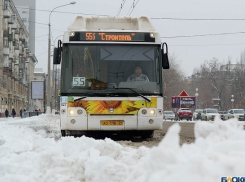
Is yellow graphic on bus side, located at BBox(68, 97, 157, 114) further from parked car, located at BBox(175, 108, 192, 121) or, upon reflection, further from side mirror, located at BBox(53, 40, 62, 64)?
parked car, located at BBox(175, 108, 192, 121)

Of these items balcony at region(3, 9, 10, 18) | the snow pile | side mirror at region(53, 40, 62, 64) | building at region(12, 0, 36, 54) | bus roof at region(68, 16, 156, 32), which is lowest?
the snow pile

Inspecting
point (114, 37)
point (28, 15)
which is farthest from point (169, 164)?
point (28, 15)

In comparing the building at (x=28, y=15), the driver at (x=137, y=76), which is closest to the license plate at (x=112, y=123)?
the driver at (x=137, y=76)

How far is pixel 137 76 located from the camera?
1295 centimetres

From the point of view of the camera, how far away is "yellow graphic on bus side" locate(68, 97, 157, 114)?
12750 millimetres

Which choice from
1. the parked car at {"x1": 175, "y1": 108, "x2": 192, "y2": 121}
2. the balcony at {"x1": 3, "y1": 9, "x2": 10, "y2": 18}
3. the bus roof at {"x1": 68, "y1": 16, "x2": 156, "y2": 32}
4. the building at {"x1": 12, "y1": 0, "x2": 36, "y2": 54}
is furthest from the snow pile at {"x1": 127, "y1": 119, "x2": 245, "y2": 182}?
the building at {"x1": 12, "y1": 0, "x2": 36, "y2": 54}

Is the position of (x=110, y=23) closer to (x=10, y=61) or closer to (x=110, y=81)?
(x=110, y=81)

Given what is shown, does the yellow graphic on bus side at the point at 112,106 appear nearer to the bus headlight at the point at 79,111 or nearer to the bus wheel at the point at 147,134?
the bus headlight at the point at 79,111

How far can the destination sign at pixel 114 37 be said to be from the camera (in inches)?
523

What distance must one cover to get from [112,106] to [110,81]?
0.68 meters

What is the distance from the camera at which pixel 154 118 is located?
1294 centimetres

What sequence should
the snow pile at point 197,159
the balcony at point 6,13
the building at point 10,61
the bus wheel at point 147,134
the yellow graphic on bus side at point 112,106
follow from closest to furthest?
the snow pile at point 197,159, the yellow graphic on bus side at point 112,106, the bus wheel at point 147,134, the building at point 10,61, the balcony at point 6,13

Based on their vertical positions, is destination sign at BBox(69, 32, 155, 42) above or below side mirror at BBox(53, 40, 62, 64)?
above

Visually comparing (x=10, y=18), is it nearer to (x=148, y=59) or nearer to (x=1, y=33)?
(x=1, y=33)
